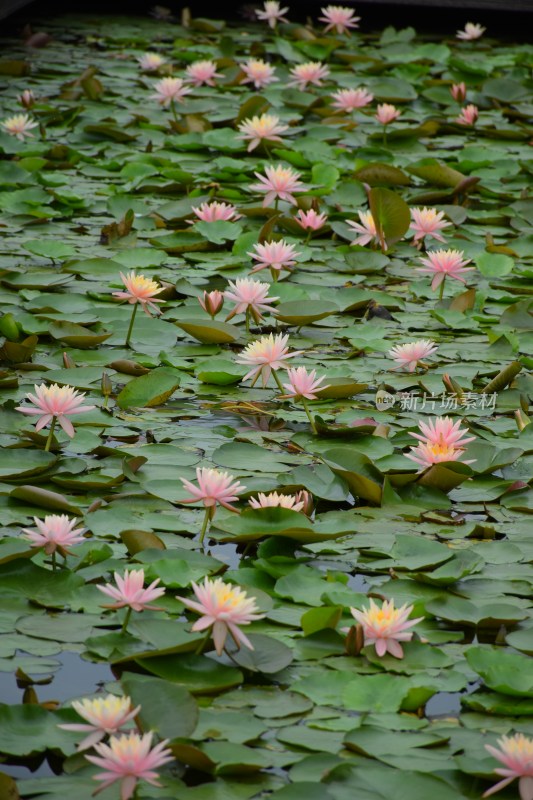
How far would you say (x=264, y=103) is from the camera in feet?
15.0

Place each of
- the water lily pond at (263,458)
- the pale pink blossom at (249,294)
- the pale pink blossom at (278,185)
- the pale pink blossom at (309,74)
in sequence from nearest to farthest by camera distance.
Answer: the water lily pond at (263,458) → the pale pink blossom at (249,294) → the pale pink blossom at (278,185) → the pale pink blossom at (309,74)

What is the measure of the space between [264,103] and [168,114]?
45cm

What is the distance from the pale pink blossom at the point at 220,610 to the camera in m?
1.50

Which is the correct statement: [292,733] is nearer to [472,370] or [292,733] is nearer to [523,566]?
[523,566]

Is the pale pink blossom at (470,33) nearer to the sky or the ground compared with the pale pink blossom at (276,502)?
nearer to the sky

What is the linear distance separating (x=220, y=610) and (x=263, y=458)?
67 cm

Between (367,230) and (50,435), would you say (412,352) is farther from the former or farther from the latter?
(367,230)

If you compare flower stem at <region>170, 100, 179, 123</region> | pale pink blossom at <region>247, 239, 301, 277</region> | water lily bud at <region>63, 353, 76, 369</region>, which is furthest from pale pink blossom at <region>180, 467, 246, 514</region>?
flower stem at <region>170, 100, 179, 123</region>

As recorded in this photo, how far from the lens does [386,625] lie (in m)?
1.58

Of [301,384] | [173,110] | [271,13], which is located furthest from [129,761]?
[271,13]

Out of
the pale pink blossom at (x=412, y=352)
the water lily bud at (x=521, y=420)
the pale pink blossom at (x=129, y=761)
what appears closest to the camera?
the pale pink blossom at (x=129, y=761)

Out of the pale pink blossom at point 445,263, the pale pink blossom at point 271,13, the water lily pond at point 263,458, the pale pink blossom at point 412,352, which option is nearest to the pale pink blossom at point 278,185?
the water lily pond at point 263,458

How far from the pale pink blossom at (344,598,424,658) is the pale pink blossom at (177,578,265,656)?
177mm

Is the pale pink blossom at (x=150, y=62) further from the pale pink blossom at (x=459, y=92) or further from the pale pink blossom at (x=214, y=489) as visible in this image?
the pale pink blossom at (x=214, y=489)
